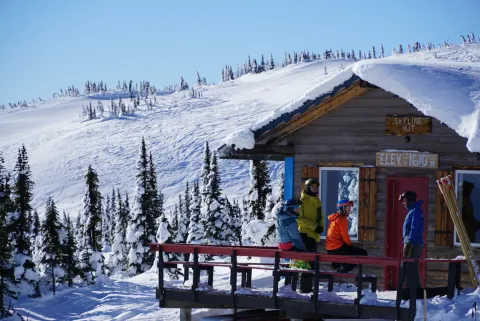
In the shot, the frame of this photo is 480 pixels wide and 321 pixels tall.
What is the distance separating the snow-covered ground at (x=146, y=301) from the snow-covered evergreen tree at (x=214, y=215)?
12295 mm

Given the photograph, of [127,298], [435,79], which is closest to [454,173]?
[435,79]

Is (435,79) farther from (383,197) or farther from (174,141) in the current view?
(174,141)

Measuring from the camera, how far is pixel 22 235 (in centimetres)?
4597

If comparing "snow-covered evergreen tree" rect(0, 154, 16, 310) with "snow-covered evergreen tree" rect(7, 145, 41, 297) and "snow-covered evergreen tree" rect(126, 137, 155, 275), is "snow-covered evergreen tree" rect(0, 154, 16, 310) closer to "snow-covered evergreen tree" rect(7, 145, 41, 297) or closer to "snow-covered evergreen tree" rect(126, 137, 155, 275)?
"snow-covered evergreen tree" rect(7, 145, 41, 297)

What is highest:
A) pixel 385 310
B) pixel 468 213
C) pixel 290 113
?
pixel 290 113

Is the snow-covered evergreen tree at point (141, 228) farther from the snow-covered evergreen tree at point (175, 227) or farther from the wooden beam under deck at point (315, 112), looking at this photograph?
the wooden beam under deck at point (315, 112)

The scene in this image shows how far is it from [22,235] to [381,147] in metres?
34.2

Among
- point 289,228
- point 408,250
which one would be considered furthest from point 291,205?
point 408,250

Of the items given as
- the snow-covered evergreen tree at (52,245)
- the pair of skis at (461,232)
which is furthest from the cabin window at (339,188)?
the snow-covered evergreen tree at (52,245)

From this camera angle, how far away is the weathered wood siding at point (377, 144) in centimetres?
1564

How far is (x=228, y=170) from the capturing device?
536ft

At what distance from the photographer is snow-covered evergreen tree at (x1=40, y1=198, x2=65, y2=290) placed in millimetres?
48250

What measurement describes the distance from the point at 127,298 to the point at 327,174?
50.3 feet

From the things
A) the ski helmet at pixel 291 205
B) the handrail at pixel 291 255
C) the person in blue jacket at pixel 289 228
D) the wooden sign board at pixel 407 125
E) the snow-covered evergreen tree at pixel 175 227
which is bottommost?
the snow-covered evergreen tree at pixel 175 227
